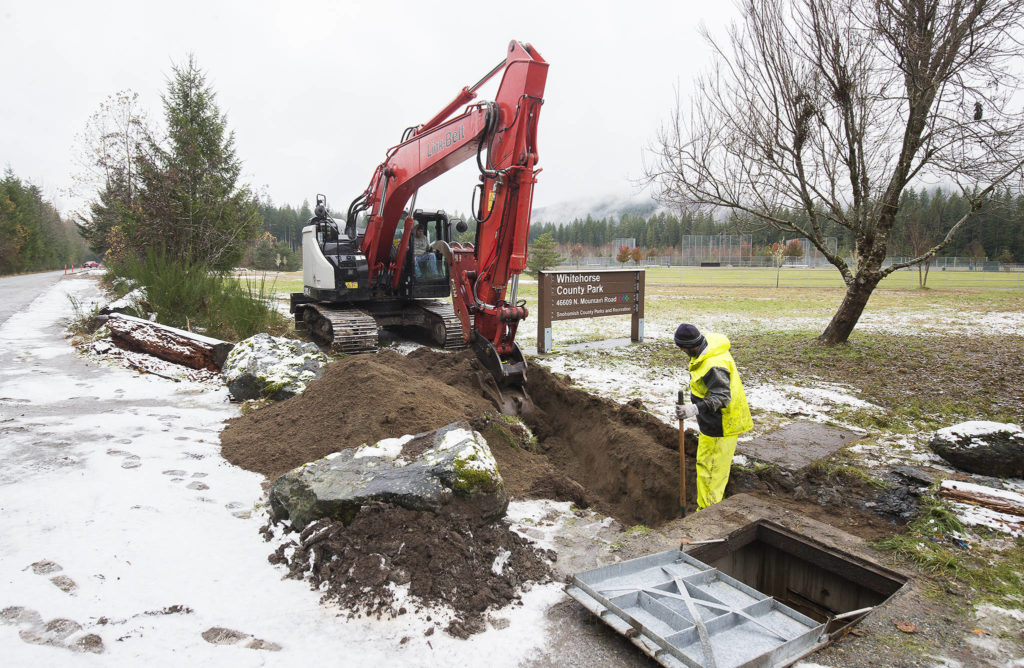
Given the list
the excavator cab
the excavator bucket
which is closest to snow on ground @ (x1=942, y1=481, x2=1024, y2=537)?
the excavator bucket

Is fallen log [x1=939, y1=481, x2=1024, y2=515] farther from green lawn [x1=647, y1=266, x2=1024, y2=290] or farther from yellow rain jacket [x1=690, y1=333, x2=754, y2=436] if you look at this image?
green lawn [x1=647, y1=266, x2=1024, y2=290]

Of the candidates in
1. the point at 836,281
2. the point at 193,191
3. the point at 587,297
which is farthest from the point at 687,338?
the point at 836,281

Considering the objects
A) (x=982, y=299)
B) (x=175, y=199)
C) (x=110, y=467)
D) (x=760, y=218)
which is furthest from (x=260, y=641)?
(x=982, y=299)

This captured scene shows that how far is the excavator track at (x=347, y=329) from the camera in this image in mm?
9477

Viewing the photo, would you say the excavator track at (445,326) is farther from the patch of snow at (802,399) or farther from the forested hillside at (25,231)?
the forested hillside at (25,231)

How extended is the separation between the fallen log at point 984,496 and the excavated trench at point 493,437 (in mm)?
1879

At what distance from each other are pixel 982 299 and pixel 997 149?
1780 cm

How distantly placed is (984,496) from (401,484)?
410 centimetres

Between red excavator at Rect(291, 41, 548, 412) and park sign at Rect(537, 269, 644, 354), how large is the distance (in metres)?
1.68

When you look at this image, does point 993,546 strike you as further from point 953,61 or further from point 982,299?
point 982,299

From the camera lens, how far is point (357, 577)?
317 centimetres

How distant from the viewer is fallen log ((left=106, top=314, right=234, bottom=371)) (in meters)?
8.21

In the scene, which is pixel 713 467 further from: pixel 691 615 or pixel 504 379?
pixel 504 379

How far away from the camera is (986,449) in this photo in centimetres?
502
